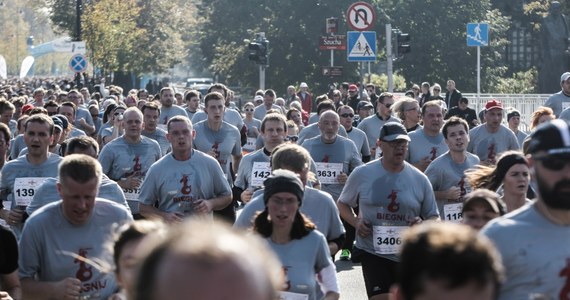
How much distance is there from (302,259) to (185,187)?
335 centimetres

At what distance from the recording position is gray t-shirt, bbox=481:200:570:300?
189 inches

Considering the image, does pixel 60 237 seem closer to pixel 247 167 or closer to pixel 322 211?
pixel 322 211

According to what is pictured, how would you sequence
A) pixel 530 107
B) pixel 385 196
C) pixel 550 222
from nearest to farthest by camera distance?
1. pixel 550 222
2. pixel 385 196
3. pixel 530 107

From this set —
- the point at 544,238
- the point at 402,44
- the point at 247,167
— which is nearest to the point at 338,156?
the point at 247,167

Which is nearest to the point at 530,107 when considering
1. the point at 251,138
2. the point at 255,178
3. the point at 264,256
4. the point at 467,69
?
the point at 251,138

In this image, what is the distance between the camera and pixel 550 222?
4.86 metres

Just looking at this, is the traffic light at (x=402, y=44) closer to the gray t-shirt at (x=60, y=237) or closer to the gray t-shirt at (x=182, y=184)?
the gray t-shirt at (x=182, y=184)

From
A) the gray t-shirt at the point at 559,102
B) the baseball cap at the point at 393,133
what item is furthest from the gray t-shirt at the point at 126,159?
the gray t-shirt at the point at 559,102

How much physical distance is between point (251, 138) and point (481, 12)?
1532 inches

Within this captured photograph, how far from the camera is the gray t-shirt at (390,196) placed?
30.8ft

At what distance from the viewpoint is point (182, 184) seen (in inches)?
403

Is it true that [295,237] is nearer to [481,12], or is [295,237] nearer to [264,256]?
[264,256]

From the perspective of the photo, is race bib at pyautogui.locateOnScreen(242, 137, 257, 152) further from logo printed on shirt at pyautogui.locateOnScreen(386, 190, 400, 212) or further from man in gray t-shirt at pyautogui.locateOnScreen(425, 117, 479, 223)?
logo printed on shirt at pyautogui.locateOnScreen(386, 190, 400, 212)

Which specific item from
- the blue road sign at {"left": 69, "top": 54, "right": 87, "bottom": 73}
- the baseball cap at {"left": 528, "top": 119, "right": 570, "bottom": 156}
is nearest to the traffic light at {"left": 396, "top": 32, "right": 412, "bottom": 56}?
the blue road sign at {"left": 69, "top": 54, "right": 87, "bottom": 73}
